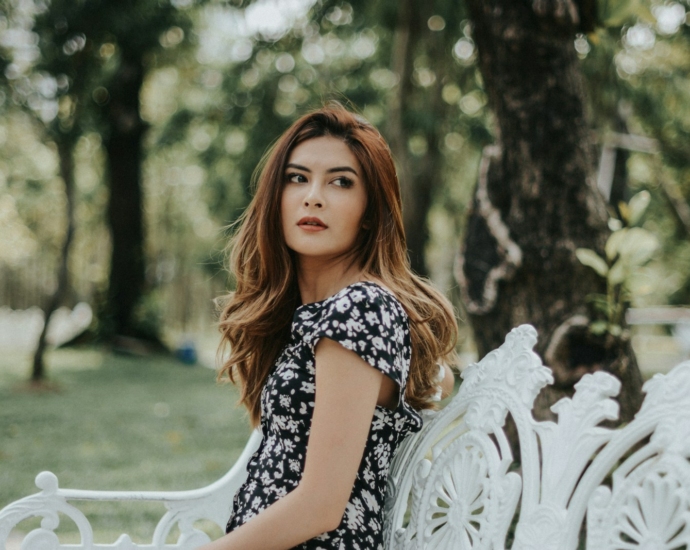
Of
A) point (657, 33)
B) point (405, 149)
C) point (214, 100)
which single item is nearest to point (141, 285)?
point (214, 100)

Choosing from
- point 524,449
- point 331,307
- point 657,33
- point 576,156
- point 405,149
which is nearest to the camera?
point 524,449

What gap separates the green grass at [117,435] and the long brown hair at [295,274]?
2.49 feet

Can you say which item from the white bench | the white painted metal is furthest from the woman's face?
the white painted metal

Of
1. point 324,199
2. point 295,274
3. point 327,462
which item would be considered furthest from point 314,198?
point 327,462

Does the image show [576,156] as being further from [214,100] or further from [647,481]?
[214,100]

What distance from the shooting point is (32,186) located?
79.2ft

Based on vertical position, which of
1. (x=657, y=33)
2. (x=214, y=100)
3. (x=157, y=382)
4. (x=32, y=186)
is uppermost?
(x=657, y=33)

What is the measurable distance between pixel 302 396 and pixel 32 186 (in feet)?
81.0

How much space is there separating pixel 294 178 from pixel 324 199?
0.14 metres

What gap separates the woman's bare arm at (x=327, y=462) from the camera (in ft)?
5.31

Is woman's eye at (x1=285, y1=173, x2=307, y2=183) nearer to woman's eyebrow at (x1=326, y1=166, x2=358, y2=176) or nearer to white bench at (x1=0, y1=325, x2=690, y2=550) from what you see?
woman's eyebrow at (x1=326, y1=166, x2=358, y2=176)

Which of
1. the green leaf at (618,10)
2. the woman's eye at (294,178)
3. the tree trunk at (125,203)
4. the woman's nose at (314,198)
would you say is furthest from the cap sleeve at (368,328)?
the tree trunk at (125,203)

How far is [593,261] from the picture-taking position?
300 centimetres

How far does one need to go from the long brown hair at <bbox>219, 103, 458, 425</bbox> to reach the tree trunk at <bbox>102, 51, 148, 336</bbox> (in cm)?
1247
